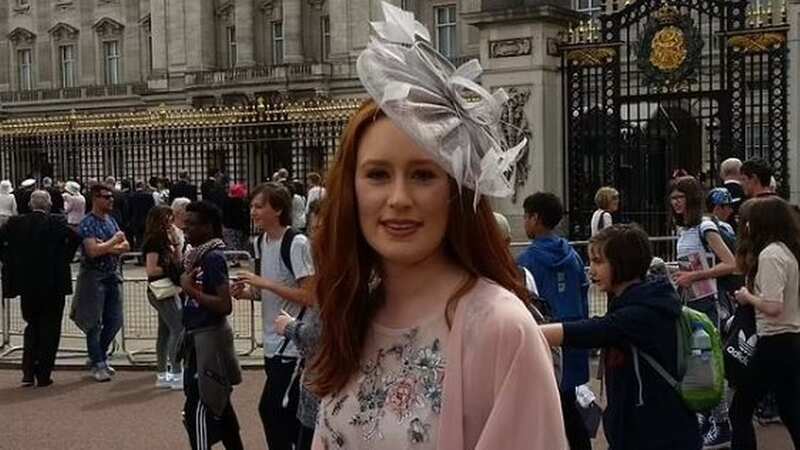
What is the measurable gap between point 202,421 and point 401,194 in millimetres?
4214

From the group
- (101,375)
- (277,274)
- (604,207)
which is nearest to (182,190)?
(101,375)

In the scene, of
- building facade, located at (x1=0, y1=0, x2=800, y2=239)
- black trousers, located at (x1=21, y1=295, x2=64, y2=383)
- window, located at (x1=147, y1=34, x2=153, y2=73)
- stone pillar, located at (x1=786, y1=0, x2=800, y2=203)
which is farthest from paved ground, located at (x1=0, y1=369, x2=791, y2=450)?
window, located at (x1=147, y1=34, x2=153, y2=73)

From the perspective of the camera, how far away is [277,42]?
48.9 meters

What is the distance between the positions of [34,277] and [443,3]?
36611 millimetres

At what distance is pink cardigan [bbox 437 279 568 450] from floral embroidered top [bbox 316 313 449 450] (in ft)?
0.16

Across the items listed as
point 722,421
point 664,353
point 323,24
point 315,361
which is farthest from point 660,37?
point 323,24

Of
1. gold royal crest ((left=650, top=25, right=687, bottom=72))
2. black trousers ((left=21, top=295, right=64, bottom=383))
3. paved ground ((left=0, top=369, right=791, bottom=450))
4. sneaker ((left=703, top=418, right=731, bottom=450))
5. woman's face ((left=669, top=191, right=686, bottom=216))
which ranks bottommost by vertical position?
paved ground ((left=0, top=369, right=791, bottom=450))

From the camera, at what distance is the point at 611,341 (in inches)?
169

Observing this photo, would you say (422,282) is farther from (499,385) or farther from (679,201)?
(679,201)

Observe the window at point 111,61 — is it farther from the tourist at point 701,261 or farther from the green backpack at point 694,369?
the green backpack at point 694,369

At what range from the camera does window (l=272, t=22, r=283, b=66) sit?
159 feet

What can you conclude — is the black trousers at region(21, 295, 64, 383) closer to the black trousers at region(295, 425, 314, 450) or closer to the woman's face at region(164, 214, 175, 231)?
the woman's face at region(164, 214, 175, 231)

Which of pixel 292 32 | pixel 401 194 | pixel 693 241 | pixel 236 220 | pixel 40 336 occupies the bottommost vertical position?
pixel 40 336

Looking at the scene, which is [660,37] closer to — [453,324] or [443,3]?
[453,324]
